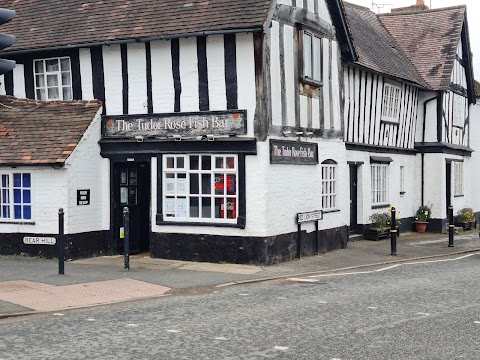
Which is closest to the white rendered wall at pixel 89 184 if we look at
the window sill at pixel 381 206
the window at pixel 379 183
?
the window sill at pixel 381 206

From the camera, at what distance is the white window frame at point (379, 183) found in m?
23.7

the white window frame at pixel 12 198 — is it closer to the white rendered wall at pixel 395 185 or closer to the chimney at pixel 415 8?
the white rendered wall at pixel 395 185

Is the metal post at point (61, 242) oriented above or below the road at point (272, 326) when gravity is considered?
above

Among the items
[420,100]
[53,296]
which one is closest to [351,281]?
[53,296]

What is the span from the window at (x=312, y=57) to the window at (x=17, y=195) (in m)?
7.10

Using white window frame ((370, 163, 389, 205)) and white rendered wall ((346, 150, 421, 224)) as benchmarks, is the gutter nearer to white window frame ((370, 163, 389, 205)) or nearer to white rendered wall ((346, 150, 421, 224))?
white rendered wall ((346, 150, 421, 224))

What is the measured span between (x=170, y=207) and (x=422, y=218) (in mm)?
12959

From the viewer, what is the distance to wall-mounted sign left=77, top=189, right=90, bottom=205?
16.5 meters

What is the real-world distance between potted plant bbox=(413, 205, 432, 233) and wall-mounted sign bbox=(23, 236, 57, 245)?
14.9 metres

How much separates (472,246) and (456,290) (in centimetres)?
943

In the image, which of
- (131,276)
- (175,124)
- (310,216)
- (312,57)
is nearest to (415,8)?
(312,57)

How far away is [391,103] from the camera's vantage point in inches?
982

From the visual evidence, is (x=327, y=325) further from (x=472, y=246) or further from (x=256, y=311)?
(x=472, y=246)

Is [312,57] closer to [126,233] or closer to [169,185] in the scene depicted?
[169,185]
